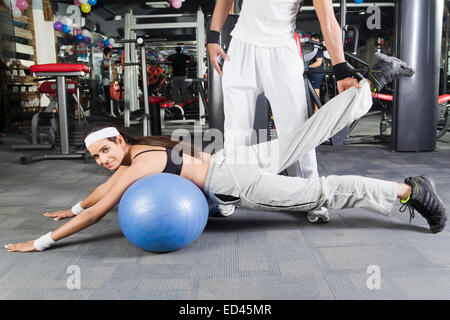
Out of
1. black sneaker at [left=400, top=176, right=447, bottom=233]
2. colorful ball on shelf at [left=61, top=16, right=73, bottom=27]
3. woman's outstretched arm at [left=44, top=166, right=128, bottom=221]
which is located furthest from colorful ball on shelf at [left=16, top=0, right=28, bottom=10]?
black sneaker at [left=400, top=176, right=447, bottom=233]

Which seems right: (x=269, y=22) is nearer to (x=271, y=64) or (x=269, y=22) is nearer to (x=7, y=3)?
(x=271, y=64)

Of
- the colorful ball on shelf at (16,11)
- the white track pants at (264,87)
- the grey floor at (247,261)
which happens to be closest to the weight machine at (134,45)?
the colorful ball on shelf at (16,11)

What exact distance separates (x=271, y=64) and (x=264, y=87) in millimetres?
123

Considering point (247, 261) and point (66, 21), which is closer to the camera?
point (247, 261)

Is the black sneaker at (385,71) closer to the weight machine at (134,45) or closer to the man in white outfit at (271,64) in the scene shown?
the man in white outfit at (271,64)

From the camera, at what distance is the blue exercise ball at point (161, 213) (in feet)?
→ 5.36

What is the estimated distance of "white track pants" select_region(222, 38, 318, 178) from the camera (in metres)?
2.06

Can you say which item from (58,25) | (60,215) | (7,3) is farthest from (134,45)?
(60,215)

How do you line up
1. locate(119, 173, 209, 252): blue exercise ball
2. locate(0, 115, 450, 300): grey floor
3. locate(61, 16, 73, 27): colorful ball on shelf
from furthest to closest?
locate(61, 16, 73, 27): colorful ball on shelf, locate(119, 173, 209, 252): blue exercise ball, locate(0, 115, 450, 300): grey floor

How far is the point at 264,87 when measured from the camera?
2.13m

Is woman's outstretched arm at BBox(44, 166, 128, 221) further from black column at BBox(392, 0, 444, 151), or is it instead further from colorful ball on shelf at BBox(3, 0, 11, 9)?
colorful ball on shelf at BBox(3, 0, 11, 9)

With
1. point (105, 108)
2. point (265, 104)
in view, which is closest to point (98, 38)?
point (105, 108)

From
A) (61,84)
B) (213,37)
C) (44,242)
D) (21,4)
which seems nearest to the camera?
(44,242)

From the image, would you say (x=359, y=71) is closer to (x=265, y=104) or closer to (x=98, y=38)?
(x=265, y=104)
